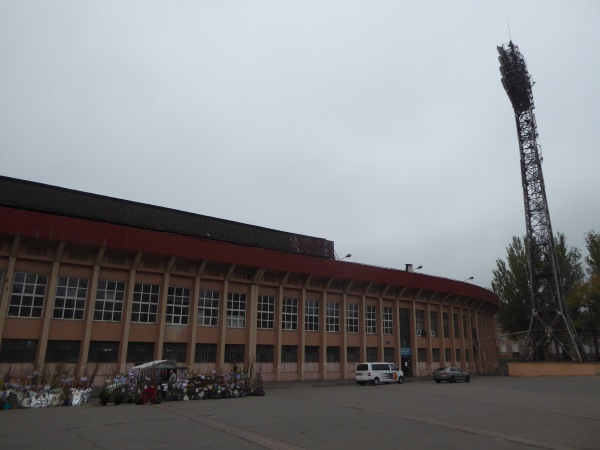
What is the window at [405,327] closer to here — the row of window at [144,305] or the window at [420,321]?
the window at [420,321]

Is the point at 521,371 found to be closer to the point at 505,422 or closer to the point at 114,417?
the point at 505,422

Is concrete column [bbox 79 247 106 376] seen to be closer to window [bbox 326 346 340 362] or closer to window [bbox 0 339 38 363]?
window [bbox 0 339 38 363]

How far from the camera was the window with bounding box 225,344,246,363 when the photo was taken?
33953 mm

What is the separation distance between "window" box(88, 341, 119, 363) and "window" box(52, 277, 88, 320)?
2.02 metres

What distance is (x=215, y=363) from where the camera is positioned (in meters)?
33.1

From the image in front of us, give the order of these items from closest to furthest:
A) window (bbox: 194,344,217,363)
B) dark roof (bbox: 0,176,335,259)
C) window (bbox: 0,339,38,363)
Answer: window (bbox: 0,339,38,363) < dark roof (bbox: 0,176,335,259) < window (bbox: 194,344,217,363)

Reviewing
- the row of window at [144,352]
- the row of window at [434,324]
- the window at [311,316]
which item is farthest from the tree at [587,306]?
the window at [311,316]

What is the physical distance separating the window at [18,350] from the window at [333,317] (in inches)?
867

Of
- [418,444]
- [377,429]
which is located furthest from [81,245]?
[418,444]

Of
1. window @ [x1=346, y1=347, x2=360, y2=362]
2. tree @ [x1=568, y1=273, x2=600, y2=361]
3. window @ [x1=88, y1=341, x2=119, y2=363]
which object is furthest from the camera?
tree @ [x1=568, y1=273, x2=600, y2=361]

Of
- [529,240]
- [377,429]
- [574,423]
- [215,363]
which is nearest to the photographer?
[377,429]

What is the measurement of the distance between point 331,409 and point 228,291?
18206mm

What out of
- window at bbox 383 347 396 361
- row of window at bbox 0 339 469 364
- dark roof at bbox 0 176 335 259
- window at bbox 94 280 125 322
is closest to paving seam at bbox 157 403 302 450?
row of window at bbox 0 339 469 364

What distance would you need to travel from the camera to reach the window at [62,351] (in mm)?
27531
